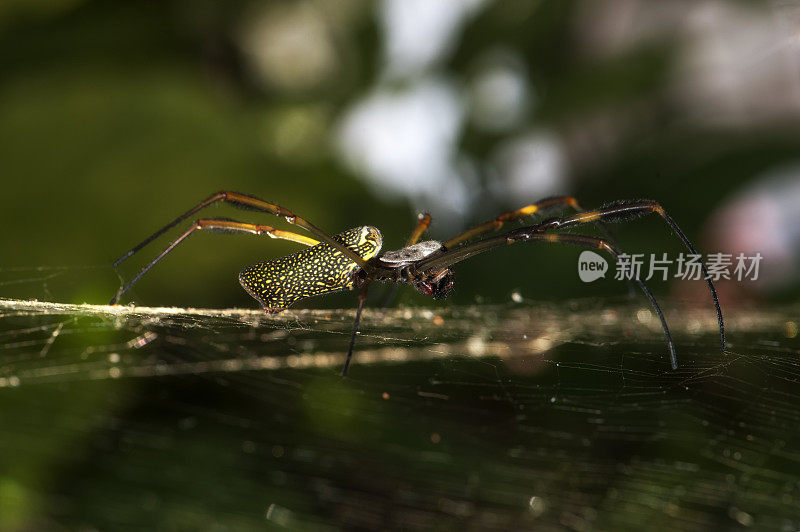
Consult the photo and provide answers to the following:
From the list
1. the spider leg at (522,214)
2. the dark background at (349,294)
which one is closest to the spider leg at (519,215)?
the spider leg at (522,214)

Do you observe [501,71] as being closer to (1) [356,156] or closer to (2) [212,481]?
(1) [356,156]

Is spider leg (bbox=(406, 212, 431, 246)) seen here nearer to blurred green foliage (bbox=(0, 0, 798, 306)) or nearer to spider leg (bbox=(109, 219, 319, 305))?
blurred green foliage (bbox=(0, 0, 798, 306))

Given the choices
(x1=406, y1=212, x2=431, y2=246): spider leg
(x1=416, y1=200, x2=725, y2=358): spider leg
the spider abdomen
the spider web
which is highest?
(x1=406, y1=212, x2=431, y2=246): spider leg

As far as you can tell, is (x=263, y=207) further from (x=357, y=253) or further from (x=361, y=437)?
(x=361, y=437)

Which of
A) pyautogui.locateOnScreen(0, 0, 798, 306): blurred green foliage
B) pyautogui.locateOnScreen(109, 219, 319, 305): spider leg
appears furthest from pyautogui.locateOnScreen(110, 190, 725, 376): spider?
pyautogui.locateOnScreen(0, 0, 798, 306): blurred green foliage

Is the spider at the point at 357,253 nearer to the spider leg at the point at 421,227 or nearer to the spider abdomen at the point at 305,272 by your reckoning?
the spider abdomen at the point at 305,272

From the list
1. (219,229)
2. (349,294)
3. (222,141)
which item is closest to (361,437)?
(349,294)
